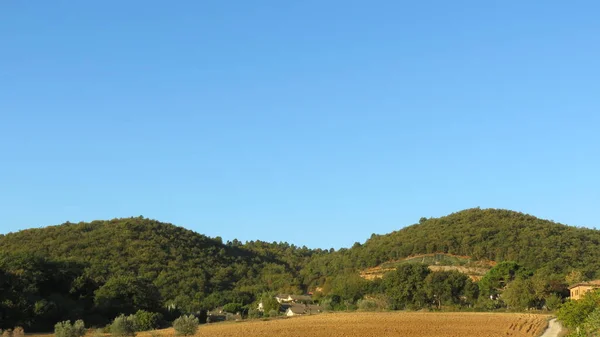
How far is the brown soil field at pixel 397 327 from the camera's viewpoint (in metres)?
51.1

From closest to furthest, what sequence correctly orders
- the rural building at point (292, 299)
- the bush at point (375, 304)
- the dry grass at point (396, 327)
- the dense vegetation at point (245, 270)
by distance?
the dry grass at point (396, 327)
the dense vegetation at point (245, 270)
the bush at point (375, 304)
the rural building at point (292, 299)

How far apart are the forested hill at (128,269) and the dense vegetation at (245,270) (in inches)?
8.0

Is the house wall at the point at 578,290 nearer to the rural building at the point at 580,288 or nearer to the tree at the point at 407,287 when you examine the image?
the rural building at the point at 580,288

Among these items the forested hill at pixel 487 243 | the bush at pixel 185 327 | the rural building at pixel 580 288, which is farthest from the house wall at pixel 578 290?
the bush at pixel 185 327

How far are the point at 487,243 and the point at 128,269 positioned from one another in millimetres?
72399

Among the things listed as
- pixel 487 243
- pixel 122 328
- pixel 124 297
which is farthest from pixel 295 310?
pixel 487 243

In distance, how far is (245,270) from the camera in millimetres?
144625

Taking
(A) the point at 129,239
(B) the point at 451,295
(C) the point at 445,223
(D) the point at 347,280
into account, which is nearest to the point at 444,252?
(C) the point at 445,223

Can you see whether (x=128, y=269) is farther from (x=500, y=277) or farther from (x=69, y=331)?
(x=69, y=331)

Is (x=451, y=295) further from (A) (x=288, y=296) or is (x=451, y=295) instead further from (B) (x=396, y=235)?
(B) (x=396, y=235)

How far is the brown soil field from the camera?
51.1 meters

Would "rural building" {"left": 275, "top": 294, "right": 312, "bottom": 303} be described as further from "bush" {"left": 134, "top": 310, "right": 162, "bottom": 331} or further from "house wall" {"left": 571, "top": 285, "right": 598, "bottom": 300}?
"bush" {"left": 134, "top": 310, "right": 162, "bottom": 331}

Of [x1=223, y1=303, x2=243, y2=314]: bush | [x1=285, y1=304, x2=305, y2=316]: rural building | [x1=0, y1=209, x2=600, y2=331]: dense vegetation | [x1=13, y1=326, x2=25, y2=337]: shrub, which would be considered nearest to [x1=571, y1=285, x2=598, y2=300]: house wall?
[x1=0, y1=209, x2=600, y2=331]: dense vegetation

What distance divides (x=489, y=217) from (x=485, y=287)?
205ft
